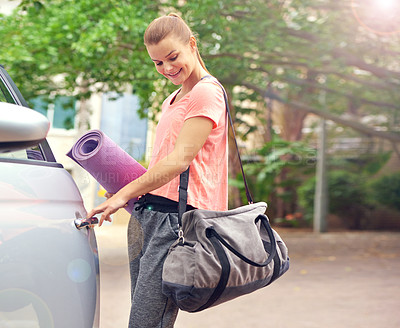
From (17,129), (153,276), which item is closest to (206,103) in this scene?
(153,276)

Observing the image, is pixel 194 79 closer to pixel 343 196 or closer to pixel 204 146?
pixel 204 146

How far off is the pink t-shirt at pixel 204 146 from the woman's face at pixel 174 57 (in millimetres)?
76

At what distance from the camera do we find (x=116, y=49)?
23.8 ft

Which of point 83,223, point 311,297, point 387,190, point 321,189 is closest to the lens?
point 83,223

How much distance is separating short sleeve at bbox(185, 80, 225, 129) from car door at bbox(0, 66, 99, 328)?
0.45m

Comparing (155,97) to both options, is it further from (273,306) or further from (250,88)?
(273,306)

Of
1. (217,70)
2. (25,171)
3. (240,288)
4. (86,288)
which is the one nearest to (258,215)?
(240,288)

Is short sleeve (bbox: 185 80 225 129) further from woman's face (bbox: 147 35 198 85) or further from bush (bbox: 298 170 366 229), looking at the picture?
bush (bbox: 298 170 366 229)

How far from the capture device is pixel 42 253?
1293 mm

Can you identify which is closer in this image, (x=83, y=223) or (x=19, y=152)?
(x=83, y=223)

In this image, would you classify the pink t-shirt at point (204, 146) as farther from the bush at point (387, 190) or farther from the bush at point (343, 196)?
the bush at point (343, 196)

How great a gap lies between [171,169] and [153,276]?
0.34m

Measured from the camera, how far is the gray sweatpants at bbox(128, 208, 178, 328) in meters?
1.64

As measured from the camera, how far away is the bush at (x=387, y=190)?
45.0 feet
